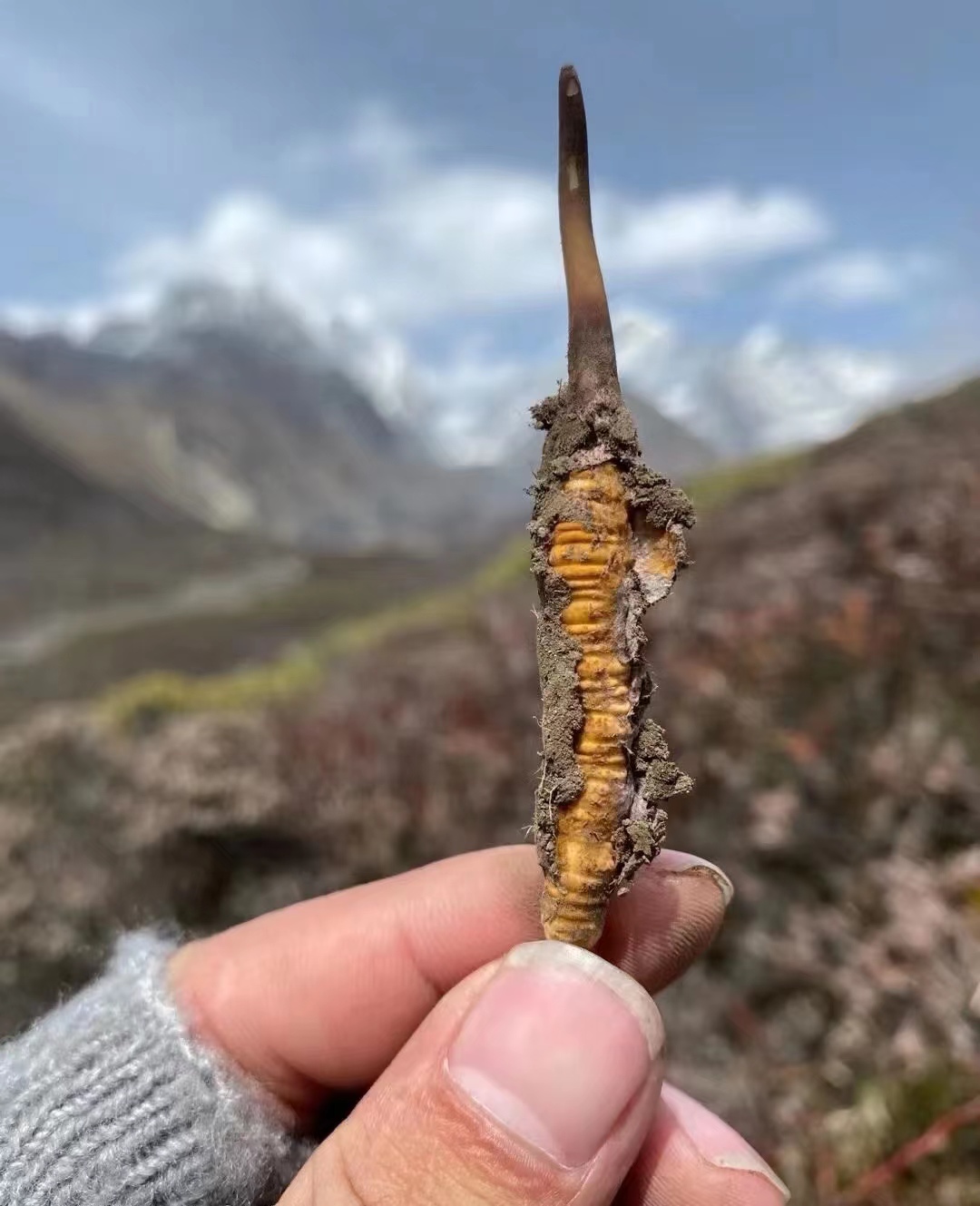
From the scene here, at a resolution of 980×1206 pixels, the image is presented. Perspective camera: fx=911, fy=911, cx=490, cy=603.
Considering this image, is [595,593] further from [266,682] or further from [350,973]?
[266,682]

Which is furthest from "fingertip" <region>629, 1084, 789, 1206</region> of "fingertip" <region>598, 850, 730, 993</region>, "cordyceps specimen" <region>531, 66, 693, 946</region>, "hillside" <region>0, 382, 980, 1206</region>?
"hillside" <region>0, 382, 980, 1206</region>

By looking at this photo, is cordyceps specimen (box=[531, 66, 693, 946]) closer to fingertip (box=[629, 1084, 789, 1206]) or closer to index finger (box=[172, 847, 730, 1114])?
index finger (box=[172, 847, 730, 1114])

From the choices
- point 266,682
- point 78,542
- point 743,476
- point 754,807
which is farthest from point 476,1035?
point 78,542

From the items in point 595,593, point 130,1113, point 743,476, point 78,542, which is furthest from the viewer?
point 78,542

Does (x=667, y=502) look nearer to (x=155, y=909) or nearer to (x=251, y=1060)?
(x=251, y=1060)

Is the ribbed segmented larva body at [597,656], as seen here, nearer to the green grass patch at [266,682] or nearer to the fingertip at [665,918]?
the fingertip at [665,918]

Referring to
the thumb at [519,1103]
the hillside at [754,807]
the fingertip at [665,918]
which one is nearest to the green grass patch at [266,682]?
the hillside at [754,807]
